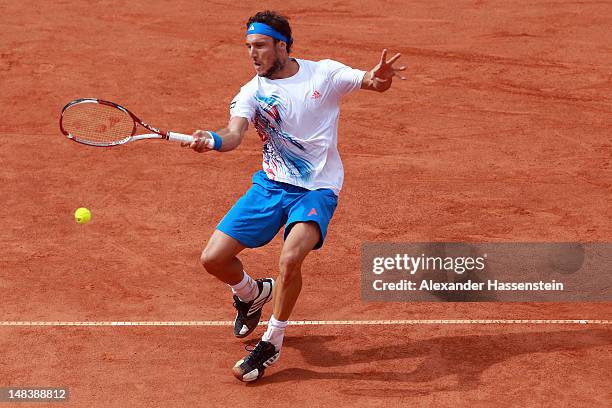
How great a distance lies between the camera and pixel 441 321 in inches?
354

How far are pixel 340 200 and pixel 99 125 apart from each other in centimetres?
298

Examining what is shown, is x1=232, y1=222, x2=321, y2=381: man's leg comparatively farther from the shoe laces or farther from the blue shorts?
the blue shorts

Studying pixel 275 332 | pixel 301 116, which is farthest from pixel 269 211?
pixel 275 332

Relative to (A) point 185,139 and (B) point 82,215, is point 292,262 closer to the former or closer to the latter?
(A) point 185,139

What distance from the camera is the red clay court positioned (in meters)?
8.21

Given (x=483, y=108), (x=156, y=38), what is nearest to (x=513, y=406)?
(x=483, y=108)

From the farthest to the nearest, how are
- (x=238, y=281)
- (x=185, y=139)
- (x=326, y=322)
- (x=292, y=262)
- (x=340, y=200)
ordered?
1. (x=340, y=200)
2. (x=326, y=322)
3. (x=238, y=281)
4. (x=292, y=262)
5. (x=185, y=139)

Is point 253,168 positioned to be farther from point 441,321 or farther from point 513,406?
point 513,406

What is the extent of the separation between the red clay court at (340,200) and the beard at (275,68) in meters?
2.13

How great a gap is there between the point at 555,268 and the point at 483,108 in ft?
13.0

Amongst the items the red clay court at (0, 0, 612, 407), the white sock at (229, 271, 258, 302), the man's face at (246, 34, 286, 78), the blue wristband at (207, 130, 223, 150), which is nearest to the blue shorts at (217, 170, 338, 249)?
the white sock at (229, 271, 258, 302)

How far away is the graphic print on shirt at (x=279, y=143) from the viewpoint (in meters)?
8.34

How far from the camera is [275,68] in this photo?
331 inches

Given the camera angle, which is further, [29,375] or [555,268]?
[555,268]
